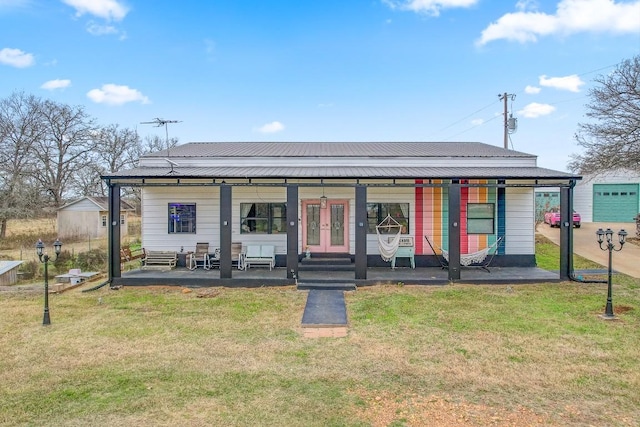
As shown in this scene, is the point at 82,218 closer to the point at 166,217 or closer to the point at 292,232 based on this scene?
the point at 166,217

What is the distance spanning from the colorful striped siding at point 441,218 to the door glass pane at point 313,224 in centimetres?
295

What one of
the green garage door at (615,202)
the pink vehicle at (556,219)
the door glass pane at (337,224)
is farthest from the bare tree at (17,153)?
the green garage door at (615,202)

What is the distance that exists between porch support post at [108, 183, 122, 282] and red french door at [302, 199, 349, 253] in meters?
4.97

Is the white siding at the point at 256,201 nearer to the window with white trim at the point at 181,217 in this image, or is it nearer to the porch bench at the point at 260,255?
the porch bench at the point at 260,255

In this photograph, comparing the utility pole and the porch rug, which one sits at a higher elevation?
the utility pole

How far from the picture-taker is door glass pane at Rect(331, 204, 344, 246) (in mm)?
11336

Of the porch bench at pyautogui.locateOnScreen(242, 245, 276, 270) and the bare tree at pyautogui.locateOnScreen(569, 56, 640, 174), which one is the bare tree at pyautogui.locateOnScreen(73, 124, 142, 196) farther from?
the bare tree at pyautogui.locateOnScreen(569, 56, 640, 174)

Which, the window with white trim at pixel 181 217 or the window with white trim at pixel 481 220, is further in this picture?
the window with white trim at pixel 181 217

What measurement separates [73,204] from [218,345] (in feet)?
61.7

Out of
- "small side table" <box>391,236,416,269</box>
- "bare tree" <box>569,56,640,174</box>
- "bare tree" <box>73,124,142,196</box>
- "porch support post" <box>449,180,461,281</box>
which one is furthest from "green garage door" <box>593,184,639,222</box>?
"bare tree" <box>73,124,142,196</box>

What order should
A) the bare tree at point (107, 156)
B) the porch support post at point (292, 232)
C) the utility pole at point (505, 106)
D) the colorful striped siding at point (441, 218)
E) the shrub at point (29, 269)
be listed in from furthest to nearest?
the bare tree at point (107, 156) < the utility pole at point (505, 106) < the colorful striped siding at point (441, 218) < the shrub at point (29, 269) < the porch support post at point (292, 232)

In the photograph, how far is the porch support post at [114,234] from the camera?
9.33m

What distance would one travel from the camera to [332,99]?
20609 mm

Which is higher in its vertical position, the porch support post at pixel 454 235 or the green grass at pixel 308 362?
the porch support post at pixel 454 235
